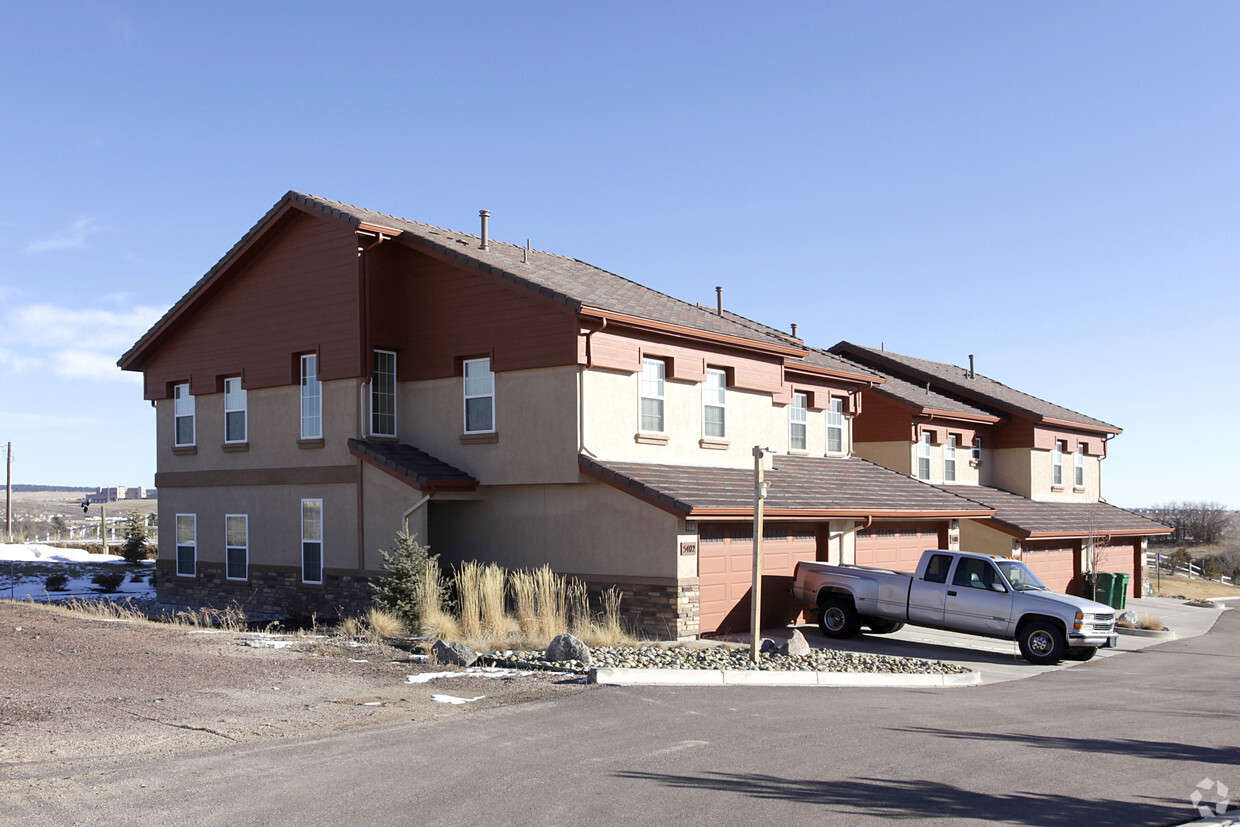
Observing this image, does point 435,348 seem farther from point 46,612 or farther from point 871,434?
point 871,434

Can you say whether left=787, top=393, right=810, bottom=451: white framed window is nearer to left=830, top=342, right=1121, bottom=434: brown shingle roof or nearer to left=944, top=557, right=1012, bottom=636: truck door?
left=944, top=557, right=1012, bottom=636: truck door

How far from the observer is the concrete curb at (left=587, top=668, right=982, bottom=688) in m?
13.7

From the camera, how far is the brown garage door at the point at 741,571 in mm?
19234

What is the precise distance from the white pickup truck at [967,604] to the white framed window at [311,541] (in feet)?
34.2

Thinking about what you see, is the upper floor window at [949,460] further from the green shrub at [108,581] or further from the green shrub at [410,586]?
the green shrub at [108,581]

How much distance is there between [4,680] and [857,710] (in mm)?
10364

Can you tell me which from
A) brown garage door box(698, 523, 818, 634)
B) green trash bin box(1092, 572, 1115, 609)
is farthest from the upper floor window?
brown garage door box(698, 523, 818, 634)

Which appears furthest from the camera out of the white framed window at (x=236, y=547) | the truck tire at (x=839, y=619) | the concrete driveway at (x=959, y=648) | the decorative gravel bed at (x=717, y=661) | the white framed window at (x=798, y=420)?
the white framed window at (x=798, y=420)

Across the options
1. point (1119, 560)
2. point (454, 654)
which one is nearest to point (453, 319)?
point (454, 654)

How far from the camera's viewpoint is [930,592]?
64.6 ft

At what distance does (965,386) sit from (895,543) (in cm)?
1442

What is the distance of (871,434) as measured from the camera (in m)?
33.1

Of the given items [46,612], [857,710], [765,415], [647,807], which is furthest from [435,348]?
[647,807]

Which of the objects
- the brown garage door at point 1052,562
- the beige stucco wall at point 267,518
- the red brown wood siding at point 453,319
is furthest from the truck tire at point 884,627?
the brown garage door at point 1052,562
